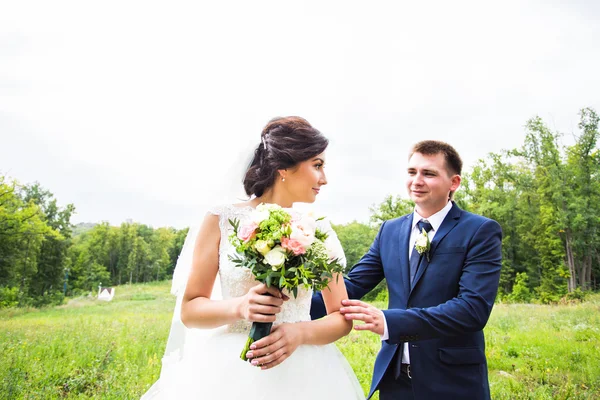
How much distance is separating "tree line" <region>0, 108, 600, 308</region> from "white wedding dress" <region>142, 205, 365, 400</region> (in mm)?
7428

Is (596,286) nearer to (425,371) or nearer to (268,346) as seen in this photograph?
(425,371)

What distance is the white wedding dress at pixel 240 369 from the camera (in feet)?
6.70

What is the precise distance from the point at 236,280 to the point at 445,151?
5.21ft

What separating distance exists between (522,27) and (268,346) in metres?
9.70

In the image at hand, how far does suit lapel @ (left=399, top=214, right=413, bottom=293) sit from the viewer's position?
247 centimetres

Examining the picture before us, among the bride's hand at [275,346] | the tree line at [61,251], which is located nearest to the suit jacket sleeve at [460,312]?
the bride's hand at [275,346]

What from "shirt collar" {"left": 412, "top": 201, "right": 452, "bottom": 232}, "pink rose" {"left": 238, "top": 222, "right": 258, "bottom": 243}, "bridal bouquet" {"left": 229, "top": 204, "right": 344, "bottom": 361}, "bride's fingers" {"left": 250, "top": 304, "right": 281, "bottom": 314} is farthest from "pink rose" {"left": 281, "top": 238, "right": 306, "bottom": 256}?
"shirt collar" {"left": 412, "top": 201, "right": 452, "bottom": 232}

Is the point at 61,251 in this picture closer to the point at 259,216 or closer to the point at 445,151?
the point at 259,216

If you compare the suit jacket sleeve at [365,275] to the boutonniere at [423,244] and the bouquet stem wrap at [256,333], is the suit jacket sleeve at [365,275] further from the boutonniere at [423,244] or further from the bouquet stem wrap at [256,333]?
the bouquet stem wrap at [256,333]

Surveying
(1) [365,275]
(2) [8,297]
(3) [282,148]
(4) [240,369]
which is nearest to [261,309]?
(4) [240,369]

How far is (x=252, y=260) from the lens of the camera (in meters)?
1.76

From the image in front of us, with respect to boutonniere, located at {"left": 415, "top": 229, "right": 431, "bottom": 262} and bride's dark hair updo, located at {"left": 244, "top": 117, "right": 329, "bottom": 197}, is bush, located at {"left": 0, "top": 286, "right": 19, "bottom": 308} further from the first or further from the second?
boutonniere, located at {"left": 415, "top": 229, "right": 431, "bottom": 262}

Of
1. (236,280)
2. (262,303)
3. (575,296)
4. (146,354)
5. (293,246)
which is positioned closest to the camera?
(293,246)

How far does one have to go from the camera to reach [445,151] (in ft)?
8.60
